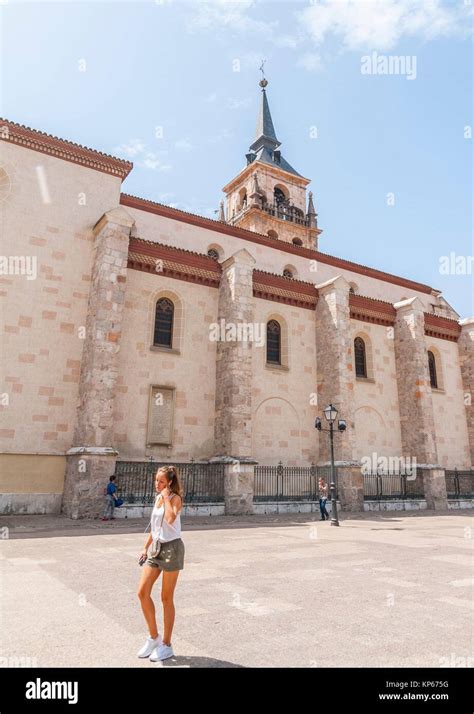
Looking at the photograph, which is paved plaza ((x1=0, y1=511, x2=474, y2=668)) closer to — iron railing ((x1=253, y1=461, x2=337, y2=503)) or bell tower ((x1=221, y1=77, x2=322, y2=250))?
iron railing ((x1=253, y1=461, x2=337, y2=503))

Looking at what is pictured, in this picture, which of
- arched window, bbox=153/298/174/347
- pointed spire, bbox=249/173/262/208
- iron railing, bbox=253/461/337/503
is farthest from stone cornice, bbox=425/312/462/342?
arched window, bbox=153/298/174/347

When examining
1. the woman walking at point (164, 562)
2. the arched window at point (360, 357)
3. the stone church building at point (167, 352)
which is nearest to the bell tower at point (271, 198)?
the stone church building at point (167, 352)

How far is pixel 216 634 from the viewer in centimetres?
397

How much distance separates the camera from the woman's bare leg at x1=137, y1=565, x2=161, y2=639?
3.44 m

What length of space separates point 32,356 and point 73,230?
17.2ft

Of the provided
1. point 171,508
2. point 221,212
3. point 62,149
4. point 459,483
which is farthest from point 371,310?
point 171,508

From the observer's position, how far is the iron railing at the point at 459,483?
76.6ft

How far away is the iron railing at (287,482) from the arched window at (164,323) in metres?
6.44

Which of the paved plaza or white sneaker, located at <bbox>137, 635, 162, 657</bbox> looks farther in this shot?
the paved plaza

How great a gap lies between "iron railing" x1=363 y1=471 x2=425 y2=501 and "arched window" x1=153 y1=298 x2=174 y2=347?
11363 mm

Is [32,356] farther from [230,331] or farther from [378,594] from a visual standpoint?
[378,594]

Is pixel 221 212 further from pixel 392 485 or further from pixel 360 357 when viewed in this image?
pixel 392 485
